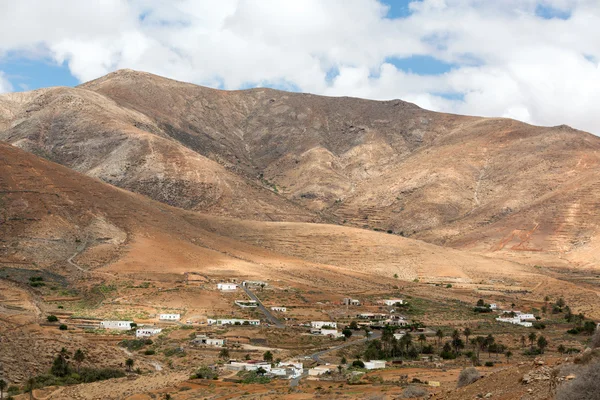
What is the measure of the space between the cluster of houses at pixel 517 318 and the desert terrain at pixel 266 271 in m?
1.66

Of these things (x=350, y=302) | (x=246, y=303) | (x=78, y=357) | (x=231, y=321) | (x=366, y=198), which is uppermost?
(x=366, y=198)

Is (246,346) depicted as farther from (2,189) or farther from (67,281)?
(2,189)

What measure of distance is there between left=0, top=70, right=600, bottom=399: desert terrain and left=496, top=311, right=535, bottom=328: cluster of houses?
1.66 metres

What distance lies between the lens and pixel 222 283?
95.9 meters

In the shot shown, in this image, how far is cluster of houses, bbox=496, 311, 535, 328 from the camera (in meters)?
83.1

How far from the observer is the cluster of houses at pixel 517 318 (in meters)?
83.1

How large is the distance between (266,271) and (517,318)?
130 feet

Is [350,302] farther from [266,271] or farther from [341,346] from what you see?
[341,346]

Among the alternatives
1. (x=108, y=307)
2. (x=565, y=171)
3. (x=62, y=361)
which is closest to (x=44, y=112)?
(x=108, y=307)

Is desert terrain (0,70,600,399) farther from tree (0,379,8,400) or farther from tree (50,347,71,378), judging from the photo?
tree (0,379,8,400)

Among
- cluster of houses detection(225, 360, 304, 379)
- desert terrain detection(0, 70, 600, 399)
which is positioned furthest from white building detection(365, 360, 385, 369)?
cluster of houses detection(225, 360, 304, 379)

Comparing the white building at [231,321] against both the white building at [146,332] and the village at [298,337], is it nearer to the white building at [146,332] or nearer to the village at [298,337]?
the village at [298,337]

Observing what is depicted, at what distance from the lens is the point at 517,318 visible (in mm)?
85875

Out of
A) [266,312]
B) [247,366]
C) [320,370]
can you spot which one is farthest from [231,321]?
[320,370]
